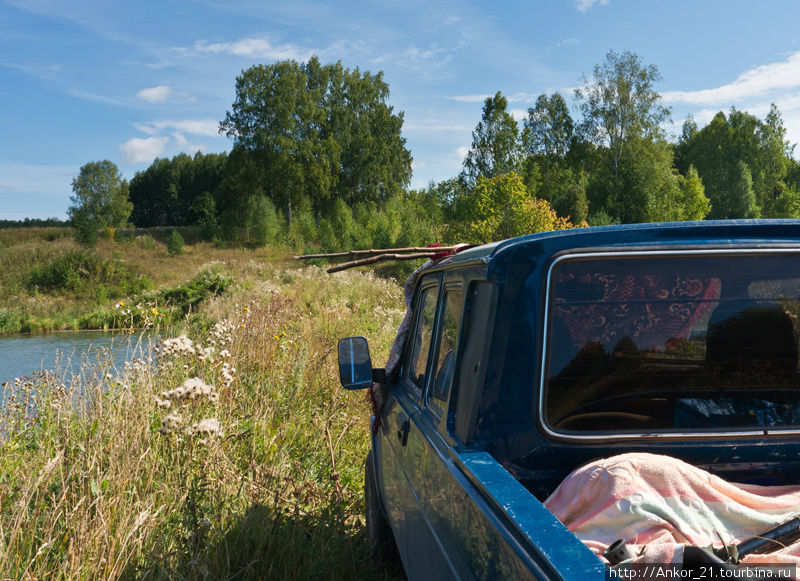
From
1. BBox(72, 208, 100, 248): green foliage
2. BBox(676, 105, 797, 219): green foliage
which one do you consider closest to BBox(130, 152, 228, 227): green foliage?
BBox(72, 208, 100, 248): green foliage

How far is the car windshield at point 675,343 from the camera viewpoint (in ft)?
6.06

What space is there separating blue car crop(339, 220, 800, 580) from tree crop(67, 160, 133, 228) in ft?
253

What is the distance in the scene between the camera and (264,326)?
741cm

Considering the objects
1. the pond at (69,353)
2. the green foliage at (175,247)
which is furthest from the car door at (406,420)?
the green foliage at (175,247)

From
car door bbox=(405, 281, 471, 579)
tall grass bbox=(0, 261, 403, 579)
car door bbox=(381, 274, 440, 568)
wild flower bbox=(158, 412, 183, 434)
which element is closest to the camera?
car door bbox=(405, 281, 471, 579)

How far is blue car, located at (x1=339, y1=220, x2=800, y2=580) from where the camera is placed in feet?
5.82

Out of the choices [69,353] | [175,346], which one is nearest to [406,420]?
[175,346]

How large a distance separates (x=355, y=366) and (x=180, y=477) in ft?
4.88

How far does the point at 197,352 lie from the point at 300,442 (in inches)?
57.7

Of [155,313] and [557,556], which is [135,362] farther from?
[557,556]

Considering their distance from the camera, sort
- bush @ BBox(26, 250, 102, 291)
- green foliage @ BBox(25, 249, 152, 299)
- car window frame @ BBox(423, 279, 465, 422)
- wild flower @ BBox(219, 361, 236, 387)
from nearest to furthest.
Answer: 1. car window frame @ BBox(423, 279, 465, 422)
2. wild flower @ BBox(219, 361, 236, 387)
3. green foliage @ BBox(25, 249, 152, 299)
4. bush @ BBox(26, 250, 102, 291)

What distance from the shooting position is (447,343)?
7.44 ft

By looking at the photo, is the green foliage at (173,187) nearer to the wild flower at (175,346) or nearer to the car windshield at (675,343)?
the wild flower at (175,346)

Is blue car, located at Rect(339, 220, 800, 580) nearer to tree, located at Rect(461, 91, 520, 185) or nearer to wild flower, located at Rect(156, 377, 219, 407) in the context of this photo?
wild flower, located at Rect(156, 377, 219, 407)
